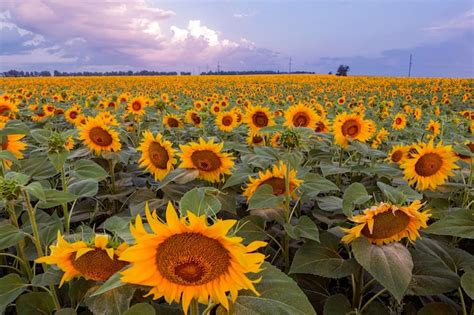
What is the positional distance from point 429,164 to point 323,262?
49.2 inches

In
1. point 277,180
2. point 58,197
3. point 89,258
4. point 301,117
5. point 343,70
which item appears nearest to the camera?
point 89,258

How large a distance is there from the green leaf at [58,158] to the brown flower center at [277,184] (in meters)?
1.02

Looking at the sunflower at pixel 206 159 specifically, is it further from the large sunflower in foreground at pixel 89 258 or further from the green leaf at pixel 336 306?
the large sunflower in foreground at pixel 89 258

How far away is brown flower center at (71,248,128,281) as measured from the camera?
1.30 metres

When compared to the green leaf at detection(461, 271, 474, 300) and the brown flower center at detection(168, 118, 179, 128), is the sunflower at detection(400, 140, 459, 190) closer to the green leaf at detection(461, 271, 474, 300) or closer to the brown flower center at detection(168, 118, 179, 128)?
the green leaf at detection(461, 271, 474, 300)

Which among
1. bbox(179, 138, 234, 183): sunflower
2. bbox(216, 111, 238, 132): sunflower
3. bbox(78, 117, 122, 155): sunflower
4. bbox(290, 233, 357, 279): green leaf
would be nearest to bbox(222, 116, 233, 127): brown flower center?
bbox(216, 111, 238, 132): sunflower

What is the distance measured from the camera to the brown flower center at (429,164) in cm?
259

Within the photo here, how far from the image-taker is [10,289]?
1681mm

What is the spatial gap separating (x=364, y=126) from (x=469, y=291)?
2.27 metres

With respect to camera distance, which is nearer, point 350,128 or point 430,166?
point 430,166

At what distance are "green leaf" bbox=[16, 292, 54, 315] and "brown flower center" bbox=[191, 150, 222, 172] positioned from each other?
1.09 metres

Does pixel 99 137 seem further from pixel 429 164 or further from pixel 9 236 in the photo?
pixel 429 164

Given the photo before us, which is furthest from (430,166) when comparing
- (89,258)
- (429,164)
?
(89,258)

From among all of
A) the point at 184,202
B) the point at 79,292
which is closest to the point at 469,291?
the point at 184,202
